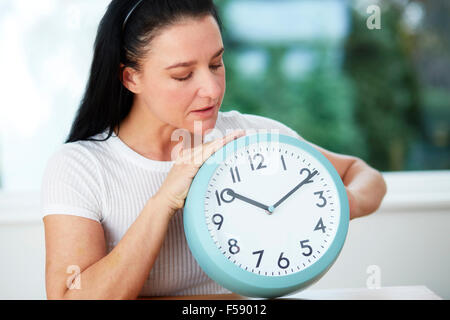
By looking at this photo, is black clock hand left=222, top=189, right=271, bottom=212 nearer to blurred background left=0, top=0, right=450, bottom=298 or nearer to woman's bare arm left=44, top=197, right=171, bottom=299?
woman's bare arm left=44, top=197, right=171, bottom=299

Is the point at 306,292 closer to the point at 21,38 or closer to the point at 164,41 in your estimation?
the point at 164,41

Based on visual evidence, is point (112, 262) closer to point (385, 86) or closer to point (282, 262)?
point (282, 262)

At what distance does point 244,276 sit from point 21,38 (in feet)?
7.11

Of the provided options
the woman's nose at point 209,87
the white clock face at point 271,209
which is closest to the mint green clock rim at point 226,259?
the white clock face at point 271,209

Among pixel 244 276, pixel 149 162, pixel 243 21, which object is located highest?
pixel 243 21

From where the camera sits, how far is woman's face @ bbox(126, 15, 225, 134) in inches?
44.2

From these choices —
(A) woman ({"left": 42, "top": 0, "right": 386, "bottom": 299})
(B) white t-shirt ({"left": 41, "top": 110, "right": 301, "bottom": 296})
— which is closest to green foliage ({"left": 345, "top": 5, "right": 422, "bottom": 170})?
(A) woman ({"left": 42, "top": 0, "right": 386, "bottom": 299})

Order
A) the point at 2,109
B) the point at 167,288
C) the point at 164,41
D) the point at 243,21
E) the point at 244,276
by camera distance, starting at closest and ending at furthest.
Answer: the point at 244,276
the point at 164,41
the point at 167,288
the point at 2,109
the point at 243,21

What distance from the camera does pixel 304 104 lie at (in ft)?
9.99

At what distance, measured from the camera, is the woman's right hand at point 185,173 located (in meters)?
0.97

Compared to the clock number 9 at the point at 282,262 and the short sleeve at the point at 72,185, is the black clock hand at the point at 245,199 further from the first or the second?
the short sleeve at the point at 72,185

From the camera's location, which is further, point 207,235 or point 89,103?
point 89,103

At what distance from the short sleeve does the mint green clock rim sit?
0.28m
